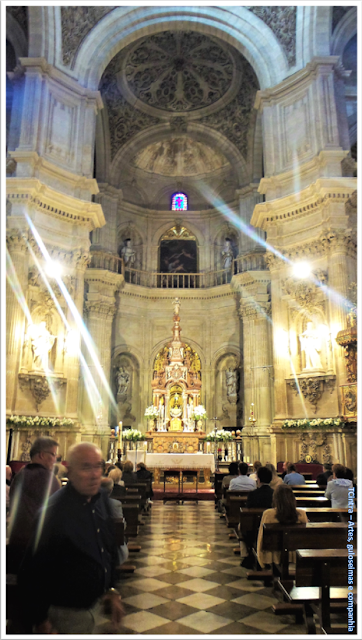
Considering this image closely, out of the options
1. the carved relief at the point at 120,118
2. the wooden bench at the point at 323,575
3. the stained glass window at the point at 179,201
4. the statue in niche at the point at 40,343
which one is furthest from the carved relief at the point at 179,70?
the wooden bench at the point at 323,575

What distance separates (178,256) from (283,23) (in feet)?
38.1

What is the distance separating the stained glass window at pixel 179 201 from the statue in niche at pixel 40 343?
539 inches

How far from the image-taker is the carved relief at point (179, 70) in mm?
21703

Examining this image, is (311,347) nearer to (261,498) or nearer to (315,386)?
(315,386)

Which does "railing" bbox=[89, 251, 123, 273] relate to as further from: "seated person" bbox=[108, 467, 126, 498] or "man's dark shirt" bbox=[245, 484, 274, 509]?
"man's dark shirt" bbox=[245, 484, 274, 509]

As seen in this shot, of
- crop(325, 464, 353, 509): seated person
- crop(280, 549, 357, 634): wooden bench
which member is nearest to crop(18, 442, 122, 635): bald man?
crop(280, 549, 357, 634): wooden bench

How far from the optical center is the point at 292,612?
458 cm

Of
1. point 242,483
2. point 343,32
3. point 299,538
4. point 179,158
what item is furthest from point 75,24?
point 299,538

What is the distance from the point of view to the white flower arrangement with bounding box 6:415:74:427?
1294 centimetres

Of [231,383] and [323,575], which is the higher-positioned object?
[231,383]

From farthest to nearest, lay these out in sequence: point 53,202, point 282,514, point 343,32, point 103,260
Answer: point 103,260, point 343,32, point 53,202, point 282,514

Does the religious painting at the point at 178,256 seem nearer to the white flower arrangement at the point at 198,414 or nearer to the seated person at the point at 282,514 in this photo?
the white flower arrangement at the point at 198,414

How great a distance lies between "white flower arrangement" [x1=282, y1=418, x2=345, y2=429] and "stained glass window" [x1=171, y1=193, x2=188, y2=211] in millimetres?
15132

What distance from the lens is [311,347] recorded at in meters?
14.5
